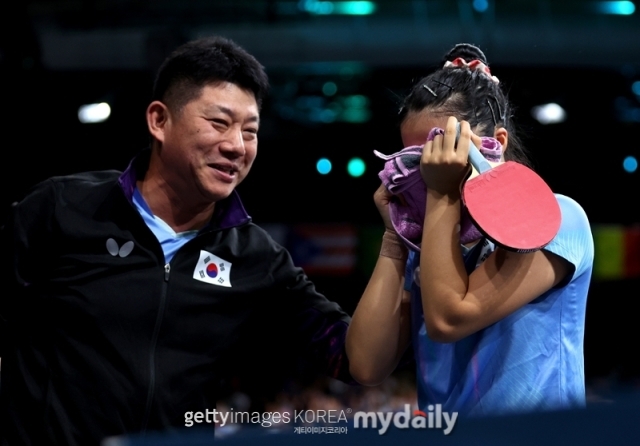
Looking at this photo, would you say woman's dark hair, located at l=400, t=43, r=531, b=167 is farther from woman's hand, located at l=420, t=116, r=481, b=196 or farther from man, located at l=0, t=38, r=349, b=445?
man, located at l=0, t=38, r=349, b=445

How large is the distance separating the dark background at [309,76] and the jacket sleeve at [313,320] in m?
4.69

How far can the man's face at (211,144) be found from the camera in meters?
2.13

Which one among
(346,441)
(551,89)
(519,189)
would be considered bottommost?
(346,441)

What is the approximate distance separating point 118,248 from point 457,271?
0.92m

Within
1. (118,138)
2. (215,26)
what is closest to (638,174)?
(215,26)

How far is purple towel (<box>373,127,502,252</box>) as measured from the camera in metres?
1.68

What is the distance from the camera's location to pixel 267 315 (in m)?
2.25

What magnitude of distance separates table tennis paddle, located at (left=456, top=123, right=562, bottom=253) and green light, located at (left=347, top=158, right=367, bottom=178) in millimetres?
6192

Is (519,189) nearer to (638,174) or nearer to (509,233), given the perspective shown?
(509,233)

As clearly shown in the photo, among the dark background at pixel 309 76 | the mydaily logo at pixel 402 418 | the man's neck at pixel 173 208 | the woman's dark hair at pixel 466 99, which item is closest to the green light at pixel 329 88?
the dark background at pixel 309 76

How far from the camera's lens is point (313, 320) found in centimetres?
222

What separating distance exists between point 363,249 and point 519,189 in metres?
6.14

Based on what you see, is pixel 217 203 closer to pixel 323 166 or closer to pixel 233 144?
pixel 233 144

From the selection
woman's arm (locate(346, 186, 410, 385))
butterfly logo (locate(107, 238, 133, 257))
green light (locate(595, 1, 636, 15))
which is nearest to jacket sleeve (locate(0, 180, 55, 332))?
butterfly logo (locate(107, 238, 133, 257))
